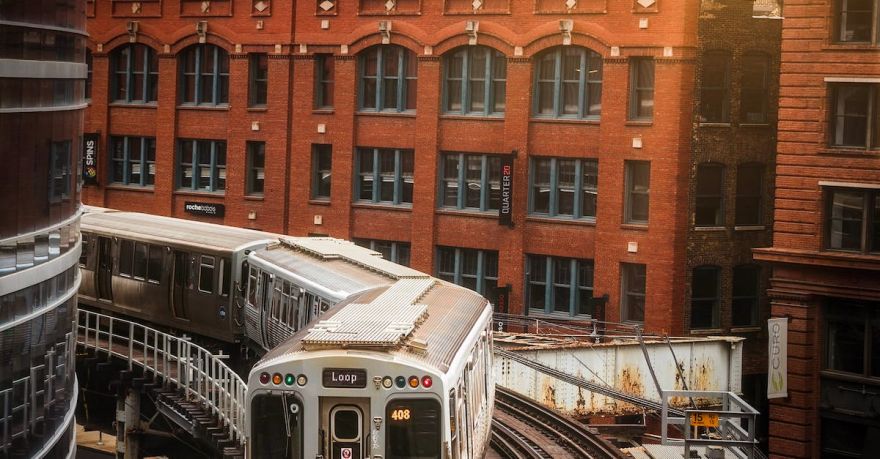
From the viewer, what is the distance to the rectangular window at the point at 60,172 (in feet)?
66.1

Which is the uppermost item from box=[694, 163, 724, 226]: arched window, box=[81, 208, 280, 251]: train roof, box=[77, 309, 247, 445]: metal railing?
box=[694, 163, 724, 226]: arched window

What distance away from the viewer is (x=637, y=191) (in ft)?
147

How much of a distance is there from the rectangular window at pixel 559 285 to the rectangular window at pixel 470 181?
2.53m

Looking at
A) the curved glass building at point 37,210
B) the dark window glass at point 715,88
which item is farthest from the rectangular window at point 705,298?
Answer: the curved glass building at point 37,210

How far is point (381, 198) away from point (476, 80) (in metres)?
5.65

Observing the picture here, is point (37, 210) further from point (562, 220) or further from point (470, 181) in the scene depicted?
point (470, 181)

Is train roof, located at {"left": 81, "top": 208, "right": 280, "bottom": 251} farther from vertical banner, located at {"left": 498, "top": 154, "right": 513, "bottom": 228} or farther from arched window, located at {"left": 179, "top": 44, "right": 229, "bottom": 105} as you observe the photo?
arched window, located at {"left": 179, "top": 44, "right": 229, "bottom": 105}

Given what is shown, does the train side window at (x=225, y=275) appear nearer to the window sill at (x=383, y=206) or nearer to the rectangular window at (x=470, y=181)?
the rectangular window at (x=470, y=181)

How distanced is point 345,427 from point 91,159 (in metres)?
41.8

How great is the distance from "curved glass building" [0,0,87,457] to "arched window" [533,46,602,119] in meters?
25.5

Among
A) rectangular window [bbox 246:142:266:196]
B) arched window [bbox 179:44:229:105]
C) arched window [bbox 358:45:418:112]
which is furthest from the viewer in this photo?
arched window [bbox 179:44:229:105]

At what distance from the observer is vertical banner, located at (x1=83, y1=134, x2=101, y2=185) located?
5619 centimetres

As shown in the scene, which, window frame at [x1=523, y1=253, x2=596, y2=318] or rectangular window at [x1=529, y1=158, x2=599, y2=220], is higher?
rectangular window at [x1=529, y1=158, x2=599, y2=220]

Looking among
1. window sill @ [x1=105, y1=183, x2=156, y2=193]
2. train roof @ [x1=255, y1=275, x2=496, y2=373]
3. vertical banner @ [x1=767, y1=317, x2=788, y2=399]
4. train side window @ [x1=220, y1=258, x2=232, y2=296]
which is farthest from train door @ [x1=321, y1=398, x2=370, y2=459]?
window sill @ [x1=105, y1=183, x2=156, y2=193]
